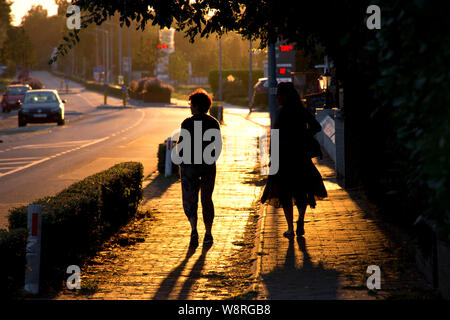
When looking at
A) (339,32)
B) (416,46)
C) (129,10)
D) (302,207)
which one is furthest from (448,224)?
(129,10)

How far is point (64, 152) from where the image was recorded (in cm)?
2250

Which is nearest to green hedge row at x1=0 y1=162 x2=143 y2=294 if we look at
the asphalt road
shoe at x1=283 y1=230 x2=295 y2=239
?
the asphalt road

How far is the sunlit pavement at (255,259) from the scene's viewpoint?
673 cm

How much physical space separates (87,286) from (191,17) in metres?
4.20

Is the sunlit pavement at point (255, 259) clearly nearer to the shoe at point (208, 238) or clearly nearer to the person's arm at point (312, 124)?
the shoe at point (208, 238)

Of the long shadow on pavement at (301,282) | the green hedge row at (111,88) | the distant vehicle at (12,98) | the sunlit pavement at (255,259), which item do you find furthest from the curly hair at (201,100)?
the green hedge row at (111,88)

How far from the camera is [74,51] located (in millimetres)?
149250

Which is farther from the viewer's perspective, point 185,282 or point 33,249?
point 185,282

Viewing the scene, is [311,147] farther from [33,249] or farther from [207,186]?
[33,249]

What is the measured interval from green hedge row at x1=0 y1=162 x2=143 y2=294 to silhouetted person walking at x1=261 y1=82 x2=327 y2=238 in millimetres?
2011

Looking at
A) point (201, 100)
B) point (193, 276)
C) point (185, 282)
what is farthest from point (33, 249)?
point (201, 100)

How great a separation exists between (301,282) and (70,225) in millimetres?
2510
